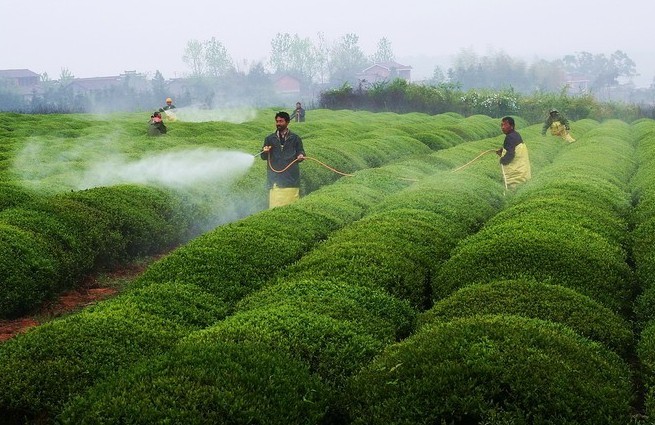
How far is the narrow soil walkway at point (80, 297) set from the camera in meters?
10.9

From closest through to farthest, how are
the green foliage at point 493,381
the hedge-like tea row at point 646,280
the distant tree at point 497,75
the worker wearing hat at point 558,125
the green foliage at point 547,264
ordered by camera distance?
the green foliage at point 493,381
the hedge-like tea row at point 646,280
the green foliage at point 547,264
the worker wearing hat at point 558,125
the distant tree at point 497,75

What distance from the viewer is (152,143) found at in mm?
24531

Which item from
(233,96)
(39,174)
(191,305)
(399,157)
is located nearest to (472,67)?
(233,96)

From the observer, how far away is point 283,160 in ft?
53.2

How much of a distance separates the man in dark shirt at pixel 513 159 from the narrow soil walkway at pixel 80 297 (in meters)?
8.66

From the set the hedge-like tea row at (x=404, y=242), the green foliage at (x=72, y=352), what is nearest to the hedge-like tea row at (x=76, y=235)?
the green foliage at (x=72, y=352)

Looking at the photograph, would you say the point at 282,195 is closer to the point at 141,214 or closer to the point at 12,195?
the point at 141,214

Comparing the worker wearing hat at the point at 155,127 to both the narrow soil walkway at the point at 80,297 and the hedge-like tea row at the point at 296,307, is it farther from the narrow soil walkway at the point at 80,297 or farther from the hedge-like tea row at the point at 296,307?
the narrow soil walkway at the point at 80,297

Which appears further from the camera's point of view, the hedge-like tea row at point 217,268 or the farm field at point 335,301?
the hedge-like tea row at point 217,268

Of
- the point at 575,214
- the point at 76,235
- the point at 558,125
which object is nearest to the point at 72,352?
the point at 76,235

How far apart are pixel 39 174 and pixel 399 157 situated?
12.6 metres

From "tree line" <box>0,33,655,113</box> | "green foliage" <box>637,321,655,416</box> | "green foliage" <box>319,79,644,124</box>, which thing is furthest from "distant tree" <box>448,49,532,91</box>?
"green foliage" <box>637,321,655,416</box>

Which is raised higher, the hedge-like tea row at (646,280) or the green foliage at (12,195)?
the green foliage at (12,195)

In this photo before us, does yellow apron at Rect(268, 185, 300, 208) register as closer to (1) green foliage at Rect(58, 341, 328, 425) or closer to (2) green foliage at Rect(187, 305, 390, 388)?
(2) green foliage at Rect(187, 305, 390, 388)
